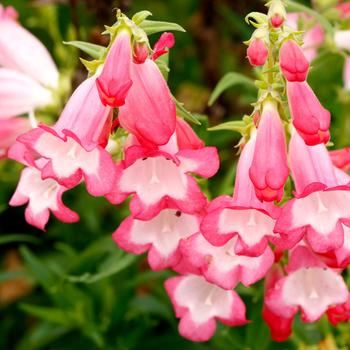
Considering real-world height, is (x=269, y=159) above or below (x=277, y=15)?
below

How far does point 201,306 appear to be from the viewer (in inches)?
59.7

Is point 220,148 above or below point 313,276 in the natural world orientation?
below

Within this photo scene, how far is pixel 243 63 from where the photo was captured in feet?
9.05

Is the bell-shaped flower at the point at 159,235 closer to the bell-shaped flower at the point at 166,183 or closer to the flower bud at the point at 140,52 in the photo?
the bell-shaped flower at the point at 166,183

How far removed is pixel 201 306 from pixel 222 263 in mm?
200

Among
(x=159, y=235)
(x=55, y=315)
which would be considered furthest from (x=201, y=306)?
(x=55, y=315)

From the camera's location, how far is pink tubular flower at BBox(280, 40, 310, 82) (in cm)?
120

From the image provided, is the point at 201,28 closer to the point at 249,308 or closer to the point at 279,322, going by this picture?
the point at 249,308

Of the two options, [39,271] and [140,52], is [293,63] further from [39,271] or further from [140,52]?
[39,271]

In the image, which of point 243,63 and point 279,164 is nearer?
point 279,164

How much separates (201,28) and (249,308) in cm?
98

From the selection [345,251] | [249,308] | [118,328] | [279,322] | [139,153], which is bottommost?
[118,328]

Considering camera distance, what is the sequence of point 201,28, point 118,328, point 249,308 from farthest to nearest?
point 201,28
point 118,328
point 249,308

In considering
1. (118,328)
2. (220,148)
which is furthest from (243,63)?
(118,328)
